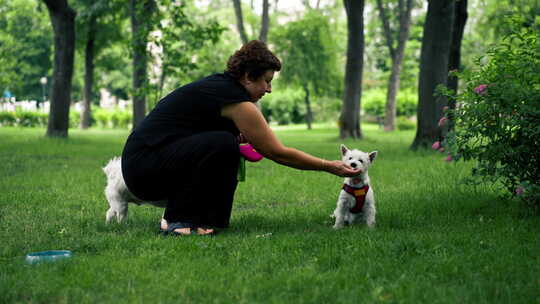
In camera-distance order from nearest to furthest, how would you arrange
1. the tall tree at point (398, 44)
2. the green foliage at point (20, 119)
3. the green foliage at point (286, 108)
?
the tall tree at point (398, 44) < the green foliage at point (20, 119) < the green foliage at point (286, 108)

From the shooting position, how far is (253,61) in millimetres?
5020

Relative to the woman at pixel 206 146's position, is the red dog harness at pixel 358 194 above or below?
below

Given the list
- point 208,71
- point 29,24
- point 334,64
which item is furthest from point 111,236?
point 29,24

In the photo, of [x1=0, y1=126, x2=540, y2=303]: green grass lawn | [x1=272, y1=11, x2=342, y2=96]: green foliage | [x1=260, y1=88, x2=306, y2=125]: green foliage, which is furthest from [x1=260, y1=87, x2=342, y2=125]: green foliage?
[x1=0, y1=126, x2=540, y2=303]: green grass lawn

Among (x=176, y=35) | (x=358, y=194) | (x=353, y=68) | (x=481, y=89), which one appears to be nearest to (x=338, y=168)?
(x=358, y=194)

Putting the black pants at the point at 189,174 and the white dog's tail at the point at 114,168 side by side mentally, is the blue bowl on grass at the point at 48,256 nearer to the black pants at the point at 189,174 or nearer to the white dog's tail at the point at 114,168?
the black pants at the point at 189,174

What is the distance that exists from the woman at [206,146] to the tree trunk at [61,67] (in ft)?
48.3

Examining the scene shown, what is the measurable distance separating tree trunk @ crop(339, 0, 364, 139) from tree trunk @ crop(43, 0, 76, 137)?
30.7ft

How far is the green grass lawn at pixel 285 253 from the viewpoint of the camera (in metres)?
3.33

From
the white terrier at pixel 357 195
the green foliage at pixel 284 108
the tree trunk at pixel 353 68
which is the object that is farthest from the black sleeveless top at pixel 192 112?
the green foliage at pixel 284 108

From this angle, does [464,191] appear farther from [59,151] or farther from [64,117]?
[64,117]

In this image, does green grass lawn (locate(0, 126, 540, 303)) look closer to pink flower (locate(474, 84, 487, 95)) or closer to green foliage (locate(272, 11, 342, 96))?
pink flower (locate(474, 84, 487, 95))

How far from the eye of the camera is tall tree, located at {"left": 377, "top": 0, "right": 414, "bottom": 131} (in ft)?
96.5

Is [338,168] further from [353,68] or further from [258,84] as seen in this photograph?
[353,68]
